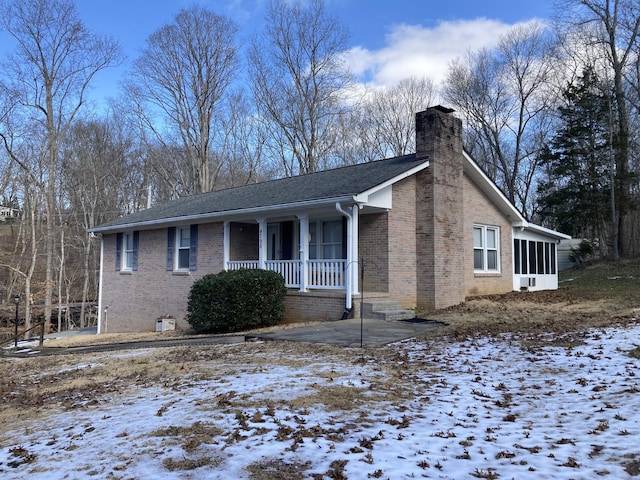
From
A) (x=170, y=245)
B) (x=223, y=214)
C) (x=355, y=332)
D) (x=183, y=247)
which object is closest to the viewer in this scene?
(x=355, y=332)

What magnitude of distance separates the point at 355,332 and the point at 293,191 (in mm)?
6569

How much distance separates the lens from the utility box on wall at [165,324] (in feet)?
56.4

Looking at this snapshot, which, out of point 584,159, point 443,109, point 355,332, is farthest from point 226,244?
point 584,159

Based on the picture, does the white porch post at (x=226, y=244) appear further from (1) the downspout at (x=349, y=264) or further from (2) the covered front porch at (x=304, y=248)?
(1) the downspout at (x=349, y=264)

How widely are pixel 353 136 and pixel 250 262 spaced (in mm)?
24605

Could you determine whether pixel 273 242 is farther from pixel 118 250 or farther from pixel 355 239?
pixel 118 250

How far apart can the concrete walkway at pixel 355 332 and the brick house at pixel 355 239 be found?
1.04m

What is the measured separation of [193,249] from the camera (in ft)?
58.3

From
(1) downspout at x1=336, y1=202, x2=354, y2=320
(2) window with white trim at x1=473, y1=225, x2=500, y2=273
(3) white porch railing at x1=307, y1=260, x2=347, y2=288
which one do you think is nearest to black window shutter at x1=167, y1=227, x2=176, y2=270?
(3) white porch railing at x1=307, y1=260, x2=347, y2=288

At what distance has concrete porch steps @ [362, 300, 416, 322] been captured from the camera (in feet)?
42.1

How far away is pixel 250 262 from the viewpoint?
15.8 metres

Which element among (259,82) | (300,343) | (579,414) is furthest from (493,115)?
(579,414)

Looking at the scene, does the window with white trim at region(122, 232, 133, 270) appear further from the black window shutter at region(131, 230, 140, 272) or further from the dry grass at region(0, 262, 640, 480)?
the dry grass at region(0, 262, 640, 480)

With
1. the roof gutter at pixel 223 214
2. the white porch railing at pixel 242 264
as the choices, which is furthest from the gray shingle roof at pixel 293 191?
the white porch railing at pixel 242 264
